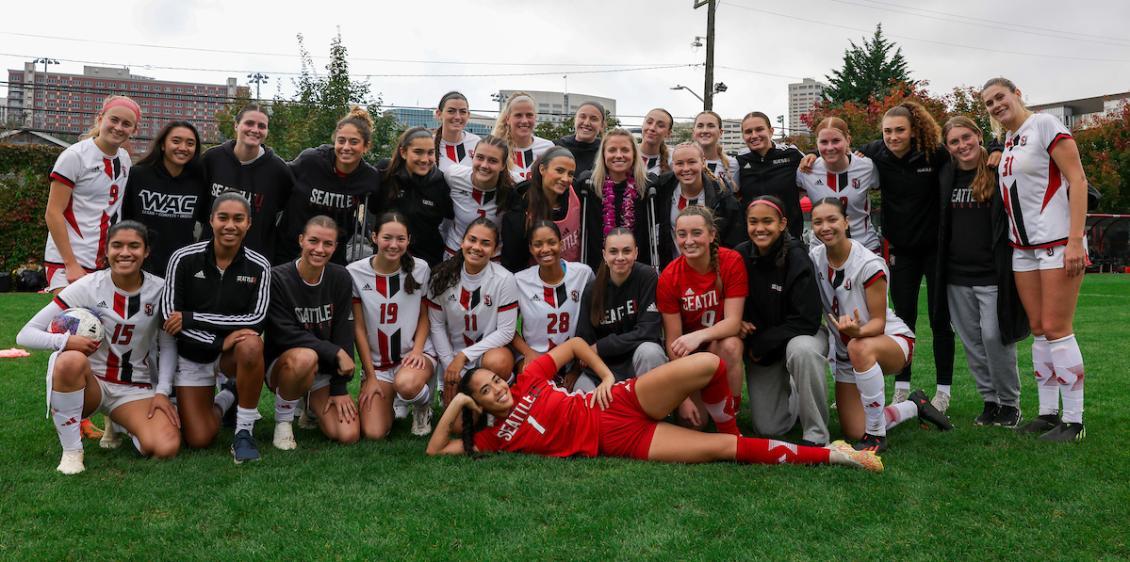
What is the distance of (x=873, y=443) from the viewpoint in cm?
416

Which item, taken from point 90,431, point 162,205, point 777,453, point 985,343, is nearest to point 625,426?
point 777,453

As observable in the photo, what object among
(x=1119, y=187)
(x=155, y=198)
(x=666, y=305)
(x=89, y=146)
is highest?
A: (x=1119, y=187)

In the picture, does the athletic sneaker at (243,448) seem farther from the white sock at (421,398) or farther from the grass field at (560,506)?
the white sock at (421,398)

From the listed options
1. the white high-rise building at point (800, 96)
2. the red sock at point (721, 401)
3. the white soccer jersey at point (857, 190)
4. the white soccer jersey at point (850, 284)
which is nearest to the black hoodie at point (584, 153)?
the white soccer jersey at point (857, 190)

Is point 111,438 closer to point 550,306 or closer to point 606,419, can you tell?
point 550,306

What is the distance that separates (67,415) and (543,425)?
7.89ft

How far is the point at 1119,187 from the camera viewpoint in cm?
2912

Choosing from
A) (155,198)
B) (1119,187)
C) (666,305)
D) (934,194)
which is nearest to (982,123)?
(1119,187)

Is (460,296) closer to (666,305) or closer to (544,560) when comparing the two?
(666,305)

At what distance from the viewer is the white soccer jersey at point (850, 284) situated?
4.36 m

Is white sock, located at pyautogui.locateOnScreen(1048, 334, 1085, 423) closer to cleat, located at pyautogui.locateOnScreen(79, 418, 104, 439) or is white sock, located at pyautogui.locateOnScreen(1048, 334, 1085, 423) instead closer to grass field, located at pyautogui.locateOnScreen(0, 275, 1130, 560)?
grass field, located at pyautogui.locateOnScreen(0, 275, 1130, 560)

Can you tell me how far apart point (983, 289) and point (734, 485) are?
2555 millimetres

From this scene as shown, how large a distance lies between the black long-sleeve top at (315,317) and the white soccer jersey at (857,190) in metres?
3.37

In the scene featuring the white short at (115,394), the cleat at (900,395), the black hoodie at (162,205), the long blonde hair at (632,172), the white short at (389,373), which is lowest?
the cleat at (900,395)
